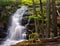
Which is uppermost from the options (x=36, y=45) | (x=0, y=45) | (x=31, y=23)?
(x=36, y=45)

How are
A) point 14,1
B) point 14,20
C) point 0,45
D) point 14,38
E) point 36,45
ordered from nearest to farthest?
point 36,45
point 0,45
point 14,38
point 14,20
point 14,1

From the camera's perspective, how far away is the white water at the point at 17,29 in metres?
17.5

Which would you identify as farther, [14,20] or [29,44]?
[14,20]

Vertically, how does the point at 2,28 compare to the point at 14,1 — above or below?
below

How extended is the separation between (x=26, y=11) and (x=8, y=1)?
2.39 meters

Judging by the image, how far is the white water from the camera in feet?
57.5

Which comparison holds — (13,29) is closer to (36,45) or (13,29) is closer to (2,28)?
(2,28)

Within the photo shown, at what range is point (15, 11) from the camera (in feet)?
68.1

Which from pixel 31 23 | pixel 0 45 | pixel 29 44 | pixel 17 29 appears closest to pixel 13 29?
pixel 17 29

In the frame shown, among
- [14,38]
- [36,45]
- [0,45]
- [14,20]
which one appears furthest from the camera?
[14,20]

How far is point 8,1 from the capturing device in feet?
68.8

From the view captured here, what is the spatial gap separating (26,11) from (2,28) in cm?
340

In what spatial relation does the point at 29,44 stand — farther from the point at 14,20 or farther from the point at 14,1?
the point at 14,1

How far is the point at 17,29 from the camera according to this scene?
61.5 feet
